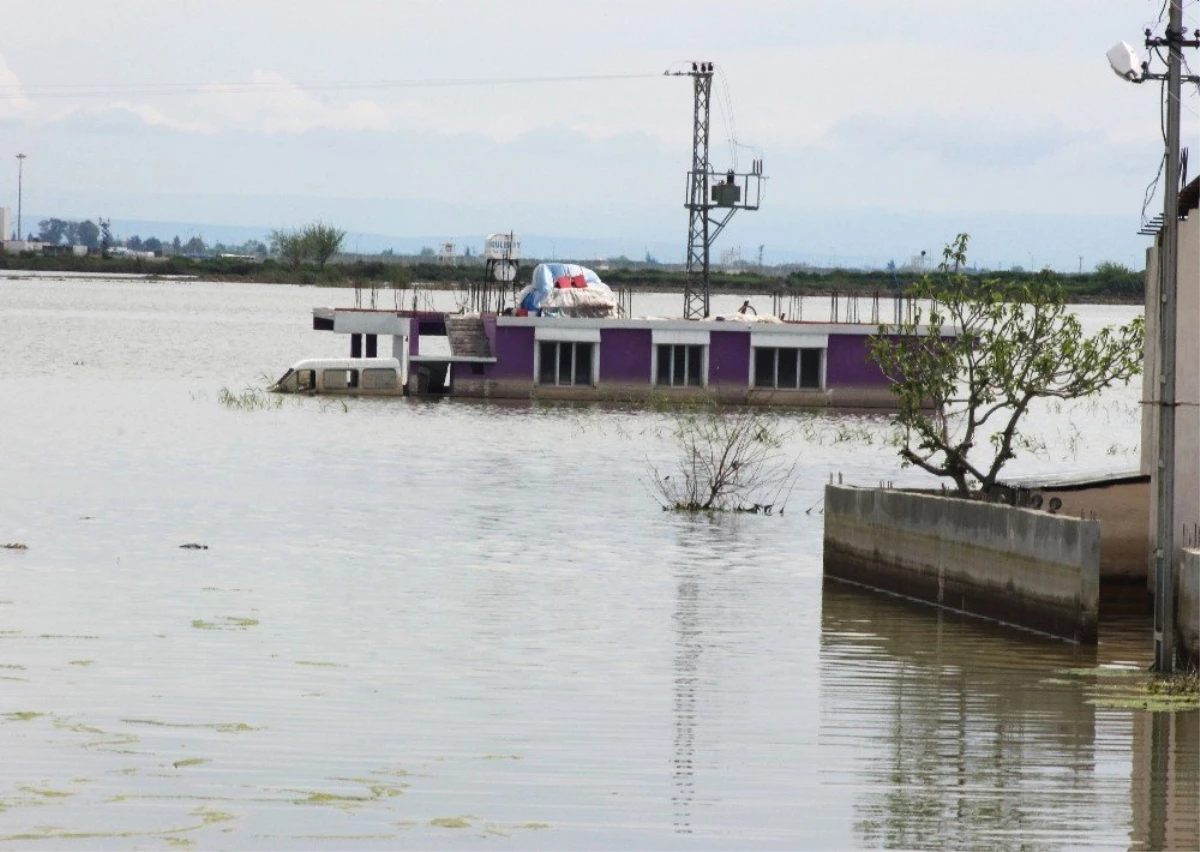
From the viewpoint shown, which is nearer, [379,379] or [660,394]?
[660,394]

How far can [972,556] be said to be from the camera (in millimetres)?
22391

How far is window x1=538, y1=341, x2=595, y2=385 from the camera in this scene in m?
68.4

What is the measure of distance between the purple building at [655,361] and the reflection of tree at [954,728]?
144ft

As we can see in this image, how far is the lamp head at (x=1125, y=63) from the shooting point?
16.5 m

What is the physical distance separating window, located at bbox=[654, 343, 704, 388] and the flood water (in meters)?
28.5

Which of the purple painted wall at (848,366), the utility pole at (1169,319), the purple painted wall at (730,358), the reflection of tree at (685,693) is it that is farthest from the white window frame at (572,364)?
the utility pole at (1169,319)

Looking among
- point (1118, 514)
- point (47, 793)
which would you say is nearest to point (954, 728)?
point (47, 793)

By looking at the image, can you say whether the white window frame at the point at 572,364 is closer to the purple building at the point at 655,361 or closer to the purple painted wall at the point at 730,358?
the purple building at the point at 655,361

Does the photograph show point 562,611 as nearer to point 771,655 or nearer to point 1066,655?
point 771,655

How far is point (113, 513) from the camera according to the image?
32.8m

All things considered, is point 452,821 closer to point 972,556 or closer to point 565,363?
point 972,556

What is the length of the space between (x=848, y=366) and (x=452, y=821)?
187ft

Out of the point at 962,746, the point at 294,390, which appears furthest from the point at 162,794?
the point at 294,390

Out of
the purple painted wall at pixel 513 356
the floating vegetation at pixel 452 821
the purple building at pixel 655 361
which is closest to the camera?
the floating vegetation at pixel 452 821
